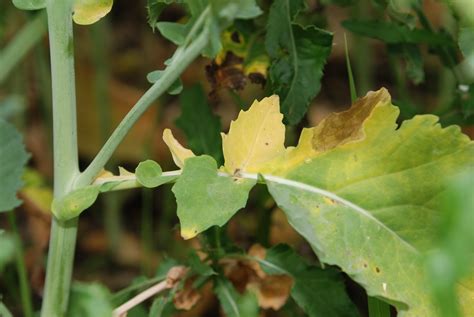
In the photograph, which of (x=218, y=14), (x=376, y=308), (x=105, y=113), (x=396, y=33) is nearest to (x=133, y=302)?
(x=376, y=308)

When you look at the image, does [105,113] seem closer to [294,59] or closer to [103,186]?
[294,59]

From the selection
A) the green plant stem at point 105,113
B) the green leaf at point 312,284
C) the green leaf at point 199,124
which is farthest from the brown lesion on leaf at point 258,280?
the green plant stem at point 105,113

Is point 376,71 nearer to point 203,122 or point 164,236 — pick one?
point 164,236

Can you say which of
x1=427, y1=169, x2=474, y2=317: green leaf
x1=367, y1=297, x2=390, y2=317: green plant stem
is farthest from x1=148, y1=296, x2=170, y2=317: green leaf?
x1=427, y1=169, x2=474, y2=317: green leaf

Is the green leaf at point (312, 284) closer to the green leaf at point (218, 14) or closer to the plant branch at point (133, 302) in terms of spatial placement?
the plant branch at point (133, 302)

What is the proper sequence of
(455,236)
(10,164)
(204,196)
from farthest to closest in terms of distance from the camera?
(10,164)
(204,196)
(455,236)

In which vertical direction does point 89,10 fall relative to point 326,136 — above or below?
above

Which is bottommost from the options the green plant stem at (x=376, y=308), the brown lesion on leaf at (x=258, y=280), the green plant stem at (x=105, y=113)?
the green plant stem at (x=105, y=113)
